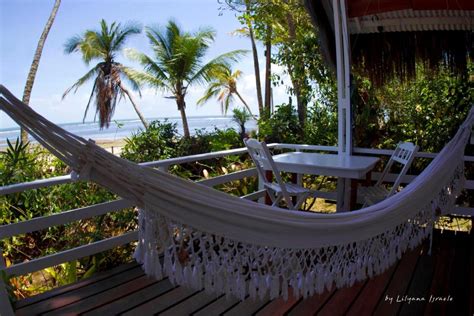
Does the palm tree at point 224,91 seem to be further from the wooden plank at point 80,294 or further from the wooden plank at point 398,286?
the wooden plank at point 80,294

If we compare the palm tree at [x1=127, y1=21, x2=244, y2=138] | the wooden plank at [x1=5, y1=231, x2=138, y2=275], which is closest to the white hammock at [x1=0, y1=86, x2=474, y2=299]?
the wooden plank at [x1=5, y1=231, x2=138, y2=275]

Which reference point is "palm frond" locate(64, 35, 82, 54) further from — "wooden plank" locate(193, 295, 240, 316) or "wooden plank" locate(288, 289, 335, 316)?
"wooden plank" locate(288, 289, 335, 316)

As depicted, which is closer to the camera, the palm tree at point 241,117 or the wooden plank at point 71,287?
the wooden plank at point 71,287

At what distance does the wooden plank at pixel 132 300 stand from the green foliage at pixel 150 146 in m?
4.75

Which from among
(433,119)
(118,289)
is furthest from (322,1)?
(118,289)

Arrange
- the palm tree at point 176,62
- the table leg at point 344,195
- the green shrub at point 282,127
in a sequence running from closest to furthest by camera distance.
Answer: the table leg at point 344,195
the green shrub at point 282,127
the palm tree at point 176,62

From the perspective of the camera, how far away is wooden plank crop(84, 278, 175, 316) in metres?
1.87

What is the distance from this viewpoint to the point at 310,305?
193 centimetres

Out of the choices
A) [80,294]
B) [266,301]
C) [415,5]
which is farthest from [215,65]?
[266,301]

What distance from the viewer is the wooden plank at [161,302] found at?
1.86 m

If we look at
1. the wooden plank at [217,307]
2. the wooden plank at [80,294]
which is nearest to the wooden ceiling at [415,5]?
the wooden plank at [217,307]

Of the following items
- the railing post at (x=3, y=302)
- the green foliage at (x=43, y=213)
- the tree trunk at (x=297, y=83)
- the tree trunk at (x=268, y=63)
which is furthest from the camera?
the tree trunk at (x=268, y=63)

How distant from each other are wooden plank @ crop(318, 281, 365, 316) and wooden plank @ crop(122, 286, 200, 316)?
0.73 m

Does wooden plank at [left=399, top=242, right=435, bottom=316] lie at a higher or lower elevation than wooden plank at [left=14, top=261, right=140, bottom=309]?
lower
